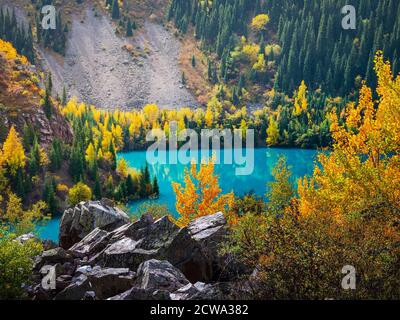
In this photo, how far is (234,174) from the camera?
483ft

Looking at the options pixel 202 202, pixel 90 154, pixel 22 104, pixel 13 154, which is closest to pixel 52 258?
pixel 202 202

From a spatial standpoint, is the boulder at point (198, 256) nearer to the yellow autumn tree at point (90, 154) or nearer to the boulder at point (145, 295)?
the boulder at point (145, 295)

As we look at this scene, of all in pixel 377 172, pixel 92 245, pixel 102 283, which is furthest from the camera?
pixel 92 245

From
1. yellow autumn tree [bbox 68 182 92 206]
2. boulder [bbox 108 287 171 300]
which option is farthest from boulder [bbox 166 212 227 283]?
yellow autumn tree [bbox 68 182 92 206]

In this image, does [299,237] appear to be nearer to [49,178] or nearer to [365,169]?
[365,169]

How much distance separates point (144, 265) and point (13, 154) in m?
82.4

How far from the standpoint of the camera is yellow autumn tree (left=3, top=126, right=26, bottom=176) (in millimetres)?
99062

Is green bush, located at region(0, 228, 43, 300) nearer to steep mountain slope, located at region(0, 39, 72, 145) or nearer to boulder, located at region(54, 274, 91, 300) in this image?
boulder, located at region(54, 274, 91, 300)

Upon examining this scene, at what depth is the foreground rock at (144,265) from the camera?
2350 cm

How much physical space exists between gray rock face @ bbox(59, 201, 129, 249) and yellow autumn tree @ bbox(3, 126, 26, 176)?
59.3 meters

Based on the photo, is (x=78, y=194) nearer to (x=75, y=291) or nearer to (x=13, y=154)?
(x=13, y=154)

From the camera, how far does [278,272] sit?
771 inches

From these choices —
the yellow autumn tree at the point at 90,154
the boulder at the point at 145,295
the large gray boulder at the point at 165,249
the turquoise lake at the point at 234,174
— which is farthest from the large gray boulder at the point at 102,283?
the yellow autumn tree at the point at 90,154
